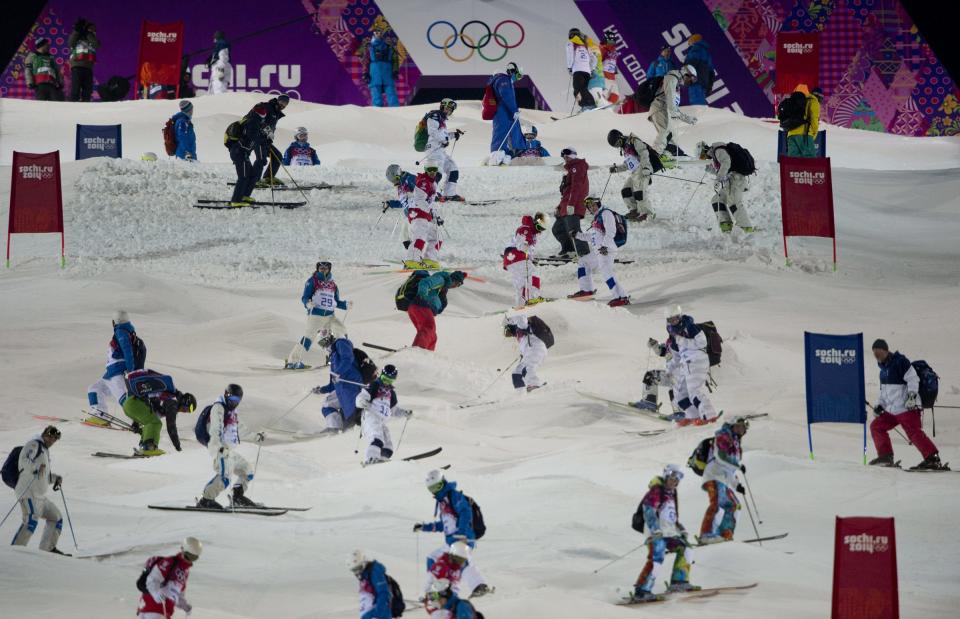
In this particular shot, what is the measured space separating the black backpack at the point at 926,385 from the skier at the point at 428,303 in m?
5.06

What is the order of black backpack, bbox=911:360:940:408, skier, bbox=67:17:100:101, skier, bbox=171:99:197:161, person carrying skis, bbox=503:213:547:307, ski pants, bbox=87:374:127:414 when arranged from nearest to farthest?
black backpack, bbox=911:360:940:408 < ski pants, bbox=87:374:127:414 < person carrying skis, bbox=503:213:547:307 < skier, bbox=171:99:197:161 < skier, bbox=67:17:100:101

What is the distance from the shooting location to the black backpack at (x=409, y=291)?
1494 centimetres

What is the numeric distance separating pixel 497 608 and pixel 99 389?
226 inches

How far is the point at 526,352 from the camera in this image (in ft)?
45.4

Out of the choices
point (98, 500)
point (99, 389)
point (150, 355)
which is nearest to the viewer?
point (98, 500)

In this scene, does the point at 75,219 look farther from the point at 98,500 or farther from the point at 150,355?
the point at 98,500

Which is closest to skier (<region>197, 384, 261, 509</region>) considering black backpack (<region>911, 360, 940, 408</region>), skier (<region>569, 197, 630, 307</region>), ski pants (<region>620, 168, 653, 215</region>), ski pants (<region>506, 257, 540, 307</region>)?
black backpack (<region>911, 360, 940, 408</region>)

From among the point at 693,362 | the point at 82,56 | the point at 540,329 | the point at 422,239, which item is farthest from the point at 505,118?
the point at 693,362

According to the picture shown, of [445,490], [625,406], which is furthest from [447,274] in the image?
[445,490]

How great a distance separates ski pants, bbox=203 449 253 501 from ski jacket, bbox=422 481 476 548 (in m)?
2.16

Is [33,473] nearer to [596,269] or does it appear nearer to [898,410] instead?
[898,410]

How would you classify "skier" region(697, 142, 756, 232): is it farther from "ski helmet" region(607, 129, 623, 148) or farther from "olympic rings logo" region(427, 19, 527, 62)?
"olympic rings logo" region(427, 19, 527, 62)

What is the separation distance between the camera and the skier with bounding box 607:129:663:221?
17.9m

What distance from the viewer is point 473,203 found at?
2039 cm
